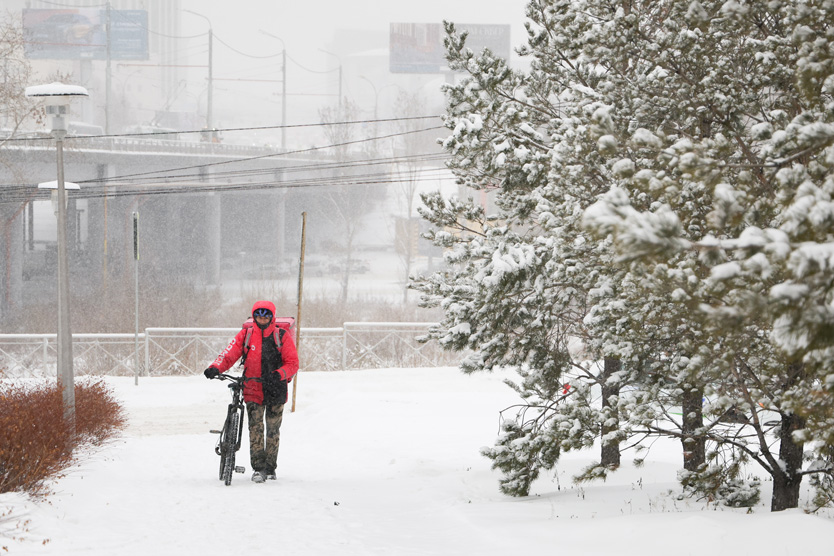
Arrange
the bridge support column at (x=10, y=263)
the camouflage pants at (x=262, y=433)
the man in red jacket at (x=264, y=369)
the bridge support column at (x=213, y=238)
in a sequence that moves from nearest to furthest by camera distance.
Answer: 1. the man in red jacket at (x=264, y=369)
2. the camouflage pants at (x=262, y=433)
3. the bridge support column at (x=10, y=263)
4. the bridge support column at (x=213, y=238)

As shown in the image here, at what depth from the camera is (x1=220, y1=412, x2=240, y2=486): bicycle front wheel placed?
773 centimetres

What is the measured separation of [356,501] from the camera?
730cm

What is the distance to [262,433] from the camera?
26.1ft

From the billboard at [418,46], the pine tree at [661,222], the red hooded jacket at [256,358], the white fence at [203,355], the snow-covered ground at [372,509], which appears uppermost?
the billboard at [418,46]

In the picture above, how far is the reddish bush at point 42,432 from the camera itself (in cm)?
638

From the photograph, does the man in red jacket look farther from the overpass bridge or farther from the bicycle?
the overpass bridge

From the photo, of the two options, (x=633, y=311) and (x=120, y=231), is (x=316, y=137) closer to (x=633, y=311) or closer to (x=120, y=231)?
(x=120, y=231)

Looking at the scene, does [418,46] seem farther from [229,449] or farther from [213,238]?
[229,449]

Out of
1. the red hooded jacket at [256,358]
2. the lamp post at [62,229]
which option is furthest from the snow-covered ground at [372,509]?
the lamp post at [62,229]

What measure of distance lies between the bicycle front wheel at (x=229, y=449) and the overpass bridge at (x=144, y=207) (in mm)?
30572

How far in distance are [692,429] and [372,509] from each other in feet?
8.67

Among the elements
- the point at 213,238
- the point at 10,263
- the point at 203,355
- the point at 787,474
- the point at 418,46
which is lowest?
the point at 203,355

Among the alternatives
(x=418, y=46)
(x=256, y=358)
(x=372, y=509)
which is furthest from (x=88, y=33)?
(x=372, y=509)

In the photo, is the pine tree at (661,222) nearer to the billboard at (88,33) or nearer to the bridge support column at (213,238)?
the bridge support column at (213,238)
